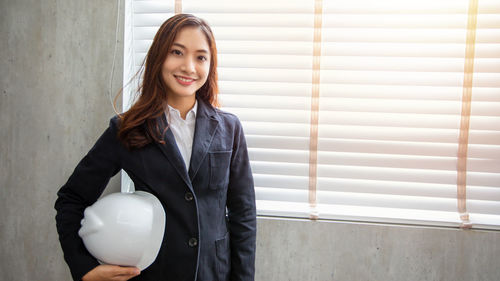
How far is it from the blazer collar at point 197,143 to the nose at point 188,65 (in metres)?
0.15

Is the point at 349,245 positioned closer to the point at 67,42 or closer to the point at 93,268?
the point at 93,268

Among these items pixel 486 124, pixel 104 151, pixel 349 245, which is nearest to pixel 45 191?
pixel 104 151

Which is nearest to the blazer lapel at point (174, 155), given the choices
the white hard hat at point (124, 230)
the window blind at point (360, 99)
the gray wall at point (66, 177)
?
the white hard hat at point (124, 230)

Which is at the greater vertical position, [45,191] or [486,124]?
[486,124]

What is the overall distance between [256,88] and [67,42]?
3.02 ft

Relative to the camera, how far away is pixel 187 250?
3.72 ft

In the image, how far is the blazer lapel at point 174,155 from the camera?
1.12m

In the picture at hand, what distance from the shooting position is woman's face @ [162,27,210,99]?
1.17 m

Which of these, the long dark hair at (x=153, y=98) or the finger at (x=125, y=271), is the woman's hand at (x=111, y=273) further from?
the long dark hair at (x=153, y=98)

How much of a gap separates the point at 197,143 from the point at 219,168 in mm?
122

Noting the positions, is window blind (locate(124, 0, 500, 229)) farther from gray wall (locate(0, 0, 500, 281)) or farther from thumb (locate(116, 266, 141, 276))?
thumb (locate(116, 266, 141, 276))

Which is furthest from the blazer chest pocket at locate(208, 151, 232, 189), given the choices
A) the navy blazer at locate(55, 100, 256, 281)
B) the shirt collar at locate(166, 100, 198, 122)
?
the shirt collar at locate(166, 100, 198, 122)

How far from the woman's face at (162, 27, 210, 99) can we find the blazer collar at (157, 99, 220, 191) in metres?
0.10

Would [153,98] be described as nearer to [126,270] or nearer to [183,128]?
[183,128]
